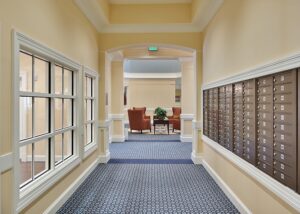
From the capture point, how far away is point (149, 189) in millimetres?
4039

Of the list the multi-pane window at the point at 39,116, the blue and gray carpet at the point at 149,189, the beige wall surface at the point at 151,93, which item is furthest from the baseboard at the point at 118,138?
the beige wall surface at the point at 151,93

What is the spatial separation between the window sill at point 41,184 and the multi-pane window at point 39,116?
0.08m

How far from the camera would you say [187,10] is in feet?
17.5

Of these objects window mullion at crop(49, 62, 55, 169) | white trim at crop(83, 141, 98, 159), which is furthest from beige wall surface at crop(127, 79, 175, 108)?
window mullion at crop(49, 62, 55, 169)

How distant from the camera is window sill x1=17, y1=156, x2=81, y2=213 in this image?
2402mm

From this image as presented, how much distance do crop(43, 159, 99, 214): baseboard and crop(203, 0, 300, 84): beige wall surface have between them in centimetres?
271

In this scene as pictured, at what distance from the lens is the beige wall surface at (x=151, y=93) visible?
47.5 feet

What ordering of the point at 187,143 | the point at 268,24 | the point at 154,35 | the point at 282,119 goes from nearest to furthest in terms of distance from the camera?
the point at 282,119
the point at 268,24
the point at 154,35
the point at 187,143

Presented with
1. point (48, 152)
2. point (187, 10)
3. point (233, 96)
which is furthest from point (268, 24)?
point (187, 10)

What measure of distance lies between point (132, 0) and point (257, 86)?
3504 mm

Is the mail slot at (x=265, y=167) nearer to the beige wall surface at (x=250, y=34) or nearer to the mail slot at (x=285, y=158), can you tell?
the mail slot at (x=285, y=158)

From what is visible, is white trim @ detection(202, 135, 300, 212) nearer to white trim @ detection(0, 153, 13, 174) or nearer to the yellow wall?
white trim @ detection(0, 153, 13, 174)

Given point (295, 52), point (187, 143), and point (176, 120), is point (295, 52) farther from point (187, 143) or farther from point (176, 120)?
point (176, 120)

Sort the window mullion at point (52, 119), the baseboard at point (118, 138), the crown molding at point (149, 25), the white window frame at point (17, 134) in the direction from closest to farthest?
the white window frame at point (17, 134) < the window mullion at point (52, 119) < the crown molding at point (149, 25) < the baseboard at point (118, 138)
